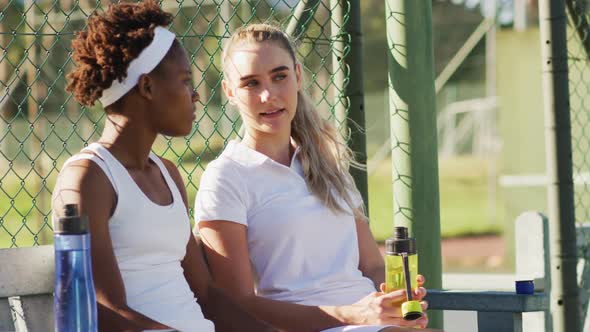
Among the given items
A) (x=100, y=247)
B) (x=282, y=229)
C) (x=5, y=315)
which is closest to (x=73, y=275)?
(x=100, y=247)

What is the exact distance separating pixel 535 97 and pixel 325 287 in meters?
11.0

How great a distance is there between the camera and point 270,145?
3.55m

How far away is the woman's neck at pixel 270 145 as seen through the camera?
3.54 m

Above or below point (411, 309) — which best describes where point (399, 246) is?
above

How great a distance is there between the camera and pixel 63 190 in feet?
8.78

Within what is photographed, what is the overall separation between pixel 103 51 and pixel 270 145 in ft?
2.82

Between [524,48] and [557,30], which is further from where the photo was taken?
[524,48]

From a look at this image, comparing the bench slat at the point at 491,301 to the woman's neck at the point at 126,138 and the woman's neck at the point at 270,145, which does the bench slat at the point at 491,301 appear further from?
the woman's neck at the point at 126,138

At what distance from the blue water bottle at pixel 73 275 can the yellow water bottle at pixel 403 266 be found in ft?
3.07

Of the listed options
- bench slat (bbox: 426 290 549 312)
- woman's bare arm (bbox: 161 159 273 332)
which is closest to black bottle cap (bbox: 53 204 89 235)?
woman's bare arm (bbox: 161 159 273 332)

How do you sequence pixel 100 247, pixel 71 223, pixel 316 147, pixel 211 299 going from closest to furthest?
pixel 71 223, pixel 100 247, pixel 211 299, pixel 316 147

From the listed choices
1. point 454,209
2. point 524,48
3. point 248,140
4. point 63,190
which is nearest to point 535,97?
point 524,48

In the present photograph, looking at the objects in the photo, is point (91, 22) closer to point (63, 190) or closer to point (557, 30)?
point (63, 190)

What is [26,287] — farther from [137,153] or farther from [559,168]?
[559,168]
